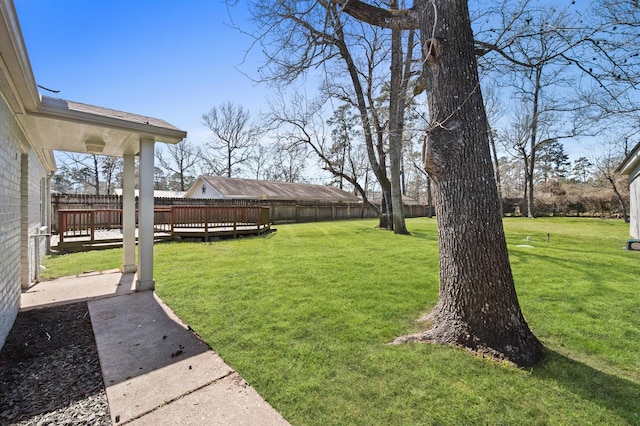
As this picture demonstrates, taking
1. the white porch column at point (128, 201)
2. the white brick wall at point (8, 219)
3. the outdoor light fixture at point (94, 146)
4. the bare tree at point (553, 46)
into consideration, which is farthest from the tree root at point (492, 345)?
the outdoor light fixture at point (94, 146)

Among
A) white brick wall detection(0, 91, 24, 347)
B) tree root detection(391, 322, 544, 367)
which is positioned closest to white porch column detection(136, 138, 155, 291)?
white brick wall detection(0, 91, 24, 347)

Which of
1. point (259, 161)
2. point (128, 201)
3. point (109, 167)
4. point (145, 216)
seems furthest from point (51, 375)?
point (109, 167)

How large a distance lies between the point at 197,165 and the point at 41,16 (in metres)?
32.7

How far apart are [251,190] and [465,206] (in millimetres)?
20701

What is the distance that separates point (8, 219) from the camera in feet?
10.2

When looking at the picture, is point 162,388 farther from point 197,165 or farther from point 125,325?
point 197,165

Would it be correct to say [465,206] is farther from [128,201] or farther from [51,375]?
[128,201]

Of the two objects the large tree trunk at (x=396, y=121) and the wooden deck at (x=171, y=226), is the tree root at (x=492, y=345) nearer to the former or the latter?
the wooden deck at (x=171, y=226)

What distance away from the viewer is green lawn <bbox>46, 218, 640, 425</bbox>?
194cm

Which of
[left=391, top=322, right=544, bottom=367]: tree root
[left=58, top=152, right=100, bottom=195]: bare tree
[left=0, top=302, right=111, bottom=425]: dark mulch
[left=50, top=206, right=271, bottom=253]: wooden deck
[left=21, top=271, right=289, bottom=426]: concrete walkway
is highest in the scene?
[left=58, top=152, right=100, bottom=195]: bare tree

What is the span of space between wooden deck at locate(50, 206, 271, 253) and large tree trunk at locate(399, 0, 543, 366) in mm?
9021

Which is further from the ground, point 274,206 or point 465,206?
point 274,206

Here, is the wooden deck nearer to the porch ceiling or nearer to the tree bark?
the porch ceiling

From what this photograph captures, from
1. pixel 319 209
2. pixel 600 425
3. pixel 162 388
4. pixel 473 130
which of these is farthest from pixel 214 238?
pixel 319 209
